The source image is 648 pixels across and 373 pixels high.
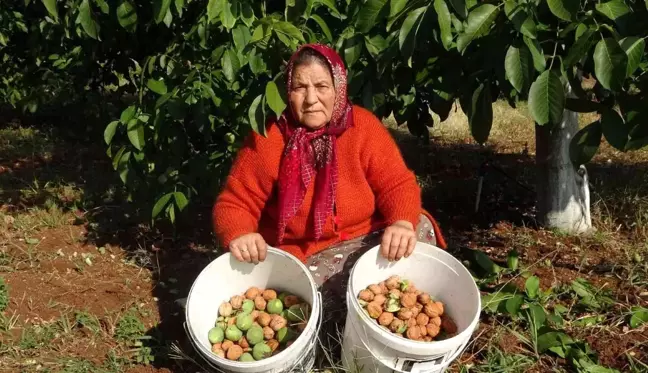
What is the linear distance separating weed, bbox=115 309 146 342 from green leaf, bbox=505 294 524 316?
1.28 metres

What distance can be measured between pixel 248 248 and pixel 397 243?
45 centimetres

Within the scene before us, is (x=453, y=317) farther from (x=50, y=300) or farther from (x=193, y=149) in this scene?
(x=50, y=300)

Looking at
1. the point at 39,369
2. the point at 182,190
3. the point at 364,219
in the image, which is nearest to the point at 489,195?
the point at 364,219

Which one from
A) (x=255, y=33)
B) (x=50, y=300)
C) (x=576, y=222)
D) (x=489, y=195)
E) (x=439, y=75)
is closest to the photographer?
(x=255, y=33)

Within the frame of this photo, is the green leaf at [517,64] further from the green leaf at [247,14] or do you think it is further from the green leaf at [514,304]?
the green leaf at [514,304]

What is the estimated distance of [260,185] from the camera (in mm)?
2102

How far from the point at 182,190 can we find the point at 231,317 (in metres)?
0.66

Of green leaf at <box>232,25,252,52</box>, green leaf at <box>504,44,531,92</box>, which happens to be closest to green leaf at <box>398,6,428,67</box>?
green leaf at <box>504,44,531,92</box>

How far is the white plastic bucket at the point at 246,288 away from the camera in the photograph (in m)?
1.76

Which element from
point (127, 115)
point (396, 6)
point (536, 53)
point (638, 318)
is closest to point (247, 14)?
point (396, 6)

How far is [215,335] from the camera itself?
6.46 feet

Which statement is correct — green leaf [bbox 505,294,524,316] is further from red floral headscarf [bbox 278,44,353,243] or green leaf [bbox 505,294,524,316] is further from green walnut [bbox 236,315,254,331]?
green walnut [bbox 236,315,254,331]

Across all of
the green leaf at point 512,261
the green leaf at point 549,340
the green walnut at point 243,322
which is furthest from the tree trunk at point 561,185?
the green walnut at point 243,322

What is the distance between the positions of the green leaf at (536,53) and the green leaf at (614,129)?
233 millimetres
